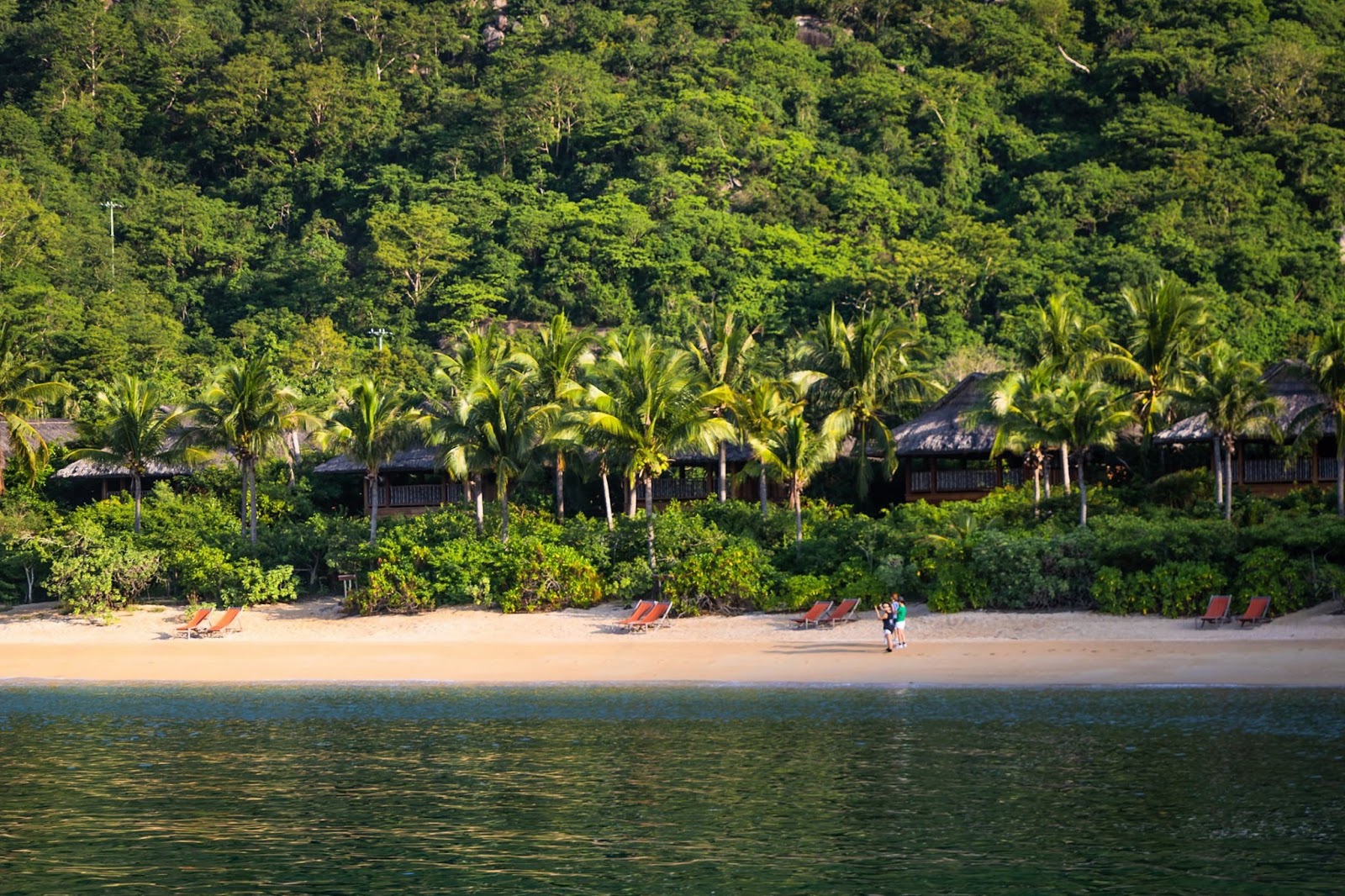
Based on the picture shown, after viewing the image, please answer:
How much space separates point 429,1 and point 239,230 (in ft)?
93.1

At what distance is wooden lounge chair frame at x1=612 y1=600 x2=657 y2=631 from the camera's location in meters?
31.2

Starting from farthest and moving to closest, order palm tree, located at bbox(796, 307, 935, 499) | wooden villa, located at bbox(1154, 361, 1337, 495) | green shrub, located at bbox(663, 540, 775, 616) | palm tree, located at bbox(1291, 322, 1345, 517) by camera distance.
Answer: palm tree, located at bbox(796, 307, 935, 499) → wooden villa, located at bbox(1154, 361, 1337, 495) → palm tree, located at bbox(1291, 322, 1345, 517) → green shrub, located at bbox(663, 540, 775, 616)

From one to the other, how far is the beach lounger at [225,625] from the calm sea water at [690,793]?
299 inches

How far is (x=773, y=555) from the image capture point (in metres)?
33.4

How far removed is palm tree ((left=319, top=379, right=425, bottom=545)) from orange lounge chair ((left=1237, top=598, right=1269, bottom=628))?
19.1 metres

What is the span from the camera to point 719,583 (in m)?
32.1

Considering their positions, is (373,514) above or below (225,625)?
above

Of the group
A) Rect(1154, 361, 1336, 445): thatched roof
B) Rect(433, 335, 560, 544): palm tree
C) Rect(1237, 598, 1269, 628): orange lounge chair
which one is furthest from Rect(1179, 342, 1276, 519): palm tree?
Rect(433, 335, 560, 544): palm tree

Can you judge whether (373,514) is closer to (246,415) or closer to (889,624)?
(246,415)

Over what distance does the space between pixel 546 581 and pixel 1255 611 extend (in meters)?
14.2

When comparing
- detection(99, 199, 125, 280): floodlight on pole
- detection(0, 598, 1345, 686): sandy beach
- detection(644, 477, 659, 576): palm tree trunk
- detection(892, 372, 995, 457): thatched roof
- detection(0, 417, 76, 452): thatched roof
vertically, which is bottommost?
detection(0, 598, 1345, 686): sandy beach

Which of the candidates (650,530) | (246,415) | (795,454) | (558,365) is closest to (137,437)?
(246,415)

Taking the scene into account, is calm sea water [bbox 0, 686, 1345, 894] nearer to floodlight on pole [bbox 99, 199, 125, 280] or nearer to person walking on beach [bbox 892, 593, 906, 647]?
person walking on beach [bbox 892, 593, 906, 647]

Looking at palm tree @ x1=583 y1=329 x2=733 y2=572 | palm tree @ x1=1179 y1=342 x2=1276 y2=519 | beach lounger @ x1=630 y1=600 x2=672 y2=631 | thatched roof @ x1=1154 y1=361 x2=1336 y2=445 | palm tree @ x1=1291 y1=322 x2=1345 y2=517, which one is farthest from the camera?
thatched roof @ x1=1154 y1=361 x2=1336 y2=445
